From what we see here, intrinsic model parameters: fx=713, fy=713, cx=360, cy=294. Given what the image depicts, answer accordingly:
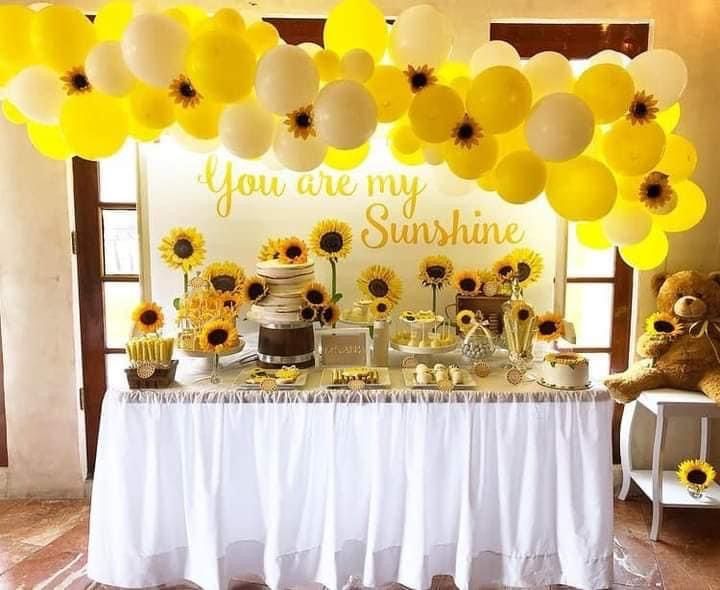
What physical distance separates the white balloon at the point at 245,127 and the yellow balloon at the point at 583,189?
96cm

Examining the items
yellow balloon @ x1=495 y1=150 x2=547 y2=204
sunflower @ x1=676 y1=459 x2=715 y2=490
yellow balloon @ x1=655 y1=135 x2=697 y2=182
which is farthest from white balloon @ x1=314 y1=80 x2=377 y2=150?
sunflower @ x1=676 y1=459 x2=715 y2=490

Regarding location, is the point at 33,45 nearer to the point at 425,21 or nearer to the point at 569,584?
the point at 425,21

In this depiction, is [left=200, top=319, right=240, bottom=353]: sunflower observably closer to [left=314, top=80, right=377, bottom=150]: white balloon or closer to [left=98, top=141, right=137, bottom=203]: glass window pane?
[left=314, top=80, right=377, bottom=150]: white balloon

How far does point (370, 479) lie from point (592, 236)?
4.02 feet

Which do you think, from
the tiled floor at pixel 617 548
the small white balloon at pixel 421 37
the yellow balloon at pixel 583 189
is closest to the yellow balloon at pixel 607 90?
the yellow balloon at pixel 583 189

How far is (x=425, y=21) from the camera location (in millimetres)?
2268

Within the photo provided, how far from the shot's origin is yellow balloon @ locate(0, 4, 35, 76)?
2.19 metres

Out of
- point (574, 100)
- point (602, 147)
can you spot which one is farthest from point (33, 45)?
point (602, 147)

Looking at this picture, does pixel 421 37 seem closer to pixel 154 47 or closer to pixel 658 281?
pixel 154 47

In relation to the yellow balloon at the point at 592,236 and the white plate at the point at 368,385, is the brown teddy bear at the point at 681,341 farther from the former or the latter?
the white plate at the point at 368,385

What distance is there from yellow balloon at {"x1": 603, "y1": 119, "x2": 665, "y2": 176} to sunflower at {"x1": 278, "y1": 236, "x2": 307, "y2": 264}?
1150mm

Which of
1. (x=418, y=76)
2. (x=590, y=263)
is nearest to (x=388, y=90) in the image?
(x=418, y=76)

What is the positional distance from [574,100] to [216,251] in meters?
1.60

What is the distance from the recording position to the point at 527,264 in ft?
9.43
